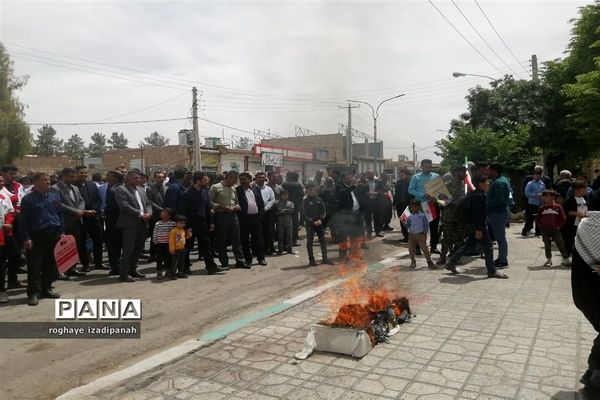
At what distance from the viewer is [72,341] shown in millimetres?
4777

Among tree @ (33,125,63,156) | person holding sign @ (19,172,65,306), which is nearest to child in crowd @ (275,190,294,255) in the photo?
person holding sign @ (19,172,65,306)

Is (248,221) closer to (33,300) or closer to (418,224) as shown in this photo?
(418,224)

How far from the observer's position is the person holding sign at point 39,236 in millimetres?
6082

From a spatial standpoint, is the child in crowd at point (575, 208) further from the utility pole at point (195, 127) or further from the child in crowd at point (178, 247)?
the utility pole at point (195, 127)

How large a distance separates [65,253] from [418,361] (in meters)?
5.60

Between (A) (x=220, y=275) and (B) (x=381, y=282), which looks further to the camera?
(A) (x=220, y=275)

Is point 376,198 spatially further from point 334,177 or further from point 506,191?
point 506,191

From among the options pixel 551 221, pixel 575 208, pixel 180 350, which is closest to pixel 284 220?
pixel 551 221

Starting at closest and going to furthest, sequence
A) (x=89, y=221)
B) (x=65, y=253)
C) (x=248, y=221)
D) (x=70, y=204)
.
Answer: (x=65, y=253)
(x=70, y=204)
(x=89, y=221)
(x=248, y=221)

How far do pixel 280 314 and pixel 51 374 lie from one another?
2.44 m

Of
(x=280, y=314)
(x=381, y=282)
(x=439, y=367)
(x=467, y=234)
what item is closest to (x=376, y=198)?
(x=467, y=234)

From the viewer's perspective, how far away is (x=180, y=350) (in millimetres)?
4336

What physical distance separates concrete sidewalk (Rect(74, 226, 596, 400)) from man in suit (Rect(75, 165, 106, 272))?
15.5 ft

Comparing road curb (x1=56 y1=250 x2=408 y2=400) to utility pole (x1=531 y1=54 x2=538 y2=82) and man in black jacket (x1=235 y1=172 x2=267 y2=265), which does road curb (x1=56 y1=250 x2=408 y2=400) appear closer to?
man in black jacket (x1=235 y1=172 x2=267 y2=265)
